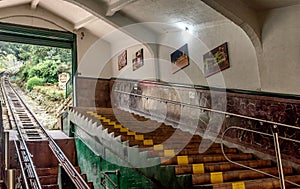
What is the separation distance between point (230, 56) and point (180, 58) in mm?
1727

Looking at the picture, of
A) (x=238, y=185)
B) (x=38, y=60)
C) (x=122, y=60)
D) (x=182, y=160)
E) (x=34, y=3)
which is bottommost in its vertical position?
(x=238, y=185)

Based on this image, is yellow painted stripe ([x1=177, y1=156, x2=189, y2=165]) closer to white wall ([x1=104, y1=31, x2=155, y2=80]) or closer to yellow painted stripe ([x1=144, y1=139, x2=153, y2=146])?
yellow painted stripe ([x1=144, y1=139, x2=153, y2=146])

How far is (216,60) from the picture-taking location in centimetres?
640

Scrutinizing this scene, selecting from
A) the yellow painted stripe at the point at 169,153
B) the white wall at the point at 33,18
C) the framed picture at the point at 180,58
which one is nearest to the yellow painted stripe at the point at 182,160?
the yellow painted stripe at the point at 169,153

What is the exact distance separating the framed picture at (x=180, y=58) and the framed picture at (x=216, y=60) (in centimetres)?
70

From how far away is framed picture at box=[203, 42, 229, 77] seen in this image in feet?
20.3

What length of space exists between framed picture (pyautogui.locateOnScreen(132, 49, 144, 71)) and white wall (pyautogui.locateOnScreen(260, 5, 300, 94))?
4.61 m

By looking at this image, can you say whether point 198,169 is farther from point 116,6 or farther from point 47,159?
point 116,6

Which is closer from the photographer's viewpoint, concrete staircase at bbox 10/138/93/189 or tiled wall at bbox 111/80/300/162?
tiled wall at bbox 111/80/300/162

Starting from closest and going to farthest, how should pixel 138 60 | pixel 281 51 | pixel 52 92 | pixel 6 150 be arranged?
pixel 6 150, pixel 281 51, pixel 138 60, pixel 52 92

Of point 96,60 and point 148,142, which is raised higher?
point 96,60

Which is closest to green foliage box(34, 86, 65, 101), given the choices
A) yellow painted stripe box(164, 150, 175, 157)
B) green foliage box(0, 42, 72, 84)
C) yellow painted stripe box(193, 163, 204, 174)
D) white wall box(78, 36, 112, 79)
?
green foliage box(0, 42, 72, 84)

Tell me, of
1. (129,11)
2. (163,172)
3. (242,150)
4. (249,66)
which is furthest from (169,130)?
(129,11)

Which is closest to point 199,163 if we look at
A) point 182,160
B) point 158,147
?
point 182,160
